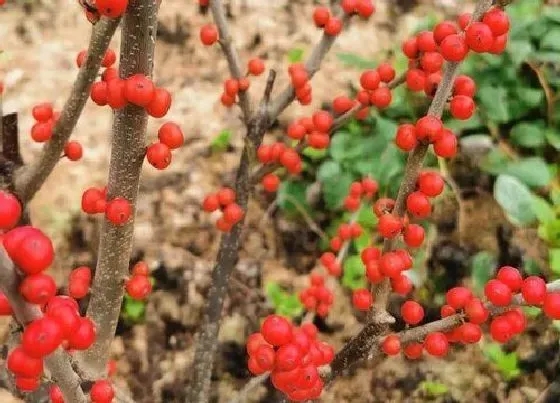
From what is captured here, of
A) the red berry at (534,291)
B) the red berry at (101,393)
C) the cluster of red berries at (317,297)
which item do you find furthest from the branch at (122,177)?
the red berry at (534,291)

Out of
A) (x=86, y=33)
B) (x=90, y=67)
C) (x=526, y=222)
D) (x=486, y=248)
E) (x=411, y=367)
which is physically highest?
(x=90, y=67)

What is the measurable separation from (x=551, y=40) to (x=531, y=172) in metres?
0.83

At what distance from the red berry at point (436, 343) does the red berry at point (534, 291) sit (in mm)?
283

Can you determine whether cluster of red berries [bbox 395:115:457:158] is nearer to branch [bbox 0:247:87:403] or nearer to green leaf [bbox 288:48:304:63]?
branch [bbox 0:247:87:403]

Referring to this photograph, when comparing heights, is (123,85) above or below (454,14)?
above

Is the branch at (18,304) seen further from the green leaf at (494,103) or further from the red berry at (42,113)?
the green leaf at (494,103)

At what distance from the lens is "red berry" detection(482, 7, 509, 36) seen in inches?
65.2

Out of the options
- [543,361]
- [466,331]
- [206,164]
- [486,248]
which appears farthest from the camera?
[206,164]

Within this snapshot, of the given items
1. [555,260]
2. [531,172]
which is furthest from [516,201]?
[555,260]

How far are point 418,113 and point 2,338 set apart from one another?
8.08 ft

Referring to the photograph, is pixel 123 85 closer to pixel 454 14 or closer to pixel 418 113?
pixel 418 113

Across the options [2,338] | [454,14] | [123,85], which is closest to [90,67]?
[123,85]

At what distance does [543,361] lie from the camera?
289 cm

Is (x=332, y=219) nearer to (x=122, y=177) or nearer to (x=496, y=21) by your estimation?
(x=122, y=177)
